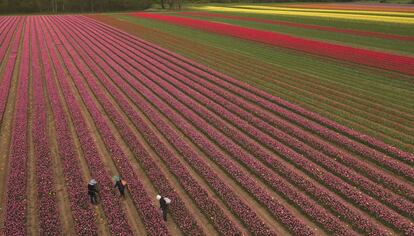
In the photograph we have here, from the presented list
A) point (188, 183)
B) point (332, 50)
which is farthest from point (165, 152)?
point (332, 50)

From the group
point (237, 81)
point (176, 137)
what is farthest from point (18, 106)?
point (237, 81)

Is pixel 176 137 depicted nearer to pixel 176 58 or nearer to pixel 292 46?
pixel 176 58

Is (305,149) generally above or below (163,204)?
above

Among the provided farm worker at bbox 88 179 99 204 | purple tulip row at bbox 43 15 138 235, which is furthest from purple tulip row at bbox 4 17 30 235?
purple tulip row at bbox 43 15 138 235

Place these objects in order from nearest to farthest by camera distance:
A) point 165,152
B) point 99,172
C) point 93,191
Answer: point 93,191
point 99,172
point 165,152

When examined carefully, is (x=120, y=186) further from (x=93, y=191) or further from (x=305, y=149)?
(x=305, y=149)

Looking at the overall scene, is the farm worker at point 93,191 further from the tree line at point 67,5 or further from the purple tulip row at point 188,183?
the tree line at point 67,5

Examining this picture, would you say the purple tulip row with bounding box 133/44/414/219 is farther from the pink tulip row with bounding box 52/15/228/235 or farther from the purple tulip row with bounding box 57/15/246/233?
the pink tulip row with bounding box 52/15/228/235
